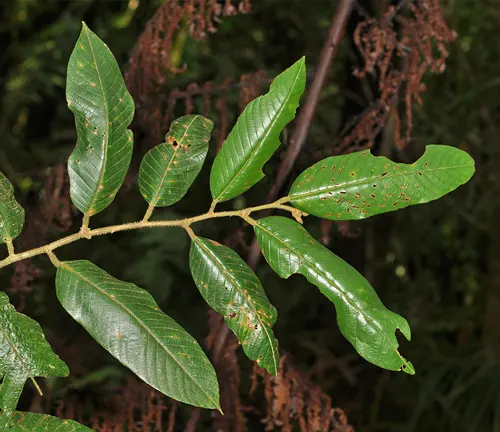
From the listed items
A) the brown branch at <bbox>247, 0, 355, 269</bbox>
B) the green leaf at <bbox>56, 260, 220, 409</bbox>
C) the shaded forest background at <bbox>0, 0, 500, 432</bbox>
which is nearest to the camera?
the green leaf at <bbox>56, 260, 220, 409</bbox>

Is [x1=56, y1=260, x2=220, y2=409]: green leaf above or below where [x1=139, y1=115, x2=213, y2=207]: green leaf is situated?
below

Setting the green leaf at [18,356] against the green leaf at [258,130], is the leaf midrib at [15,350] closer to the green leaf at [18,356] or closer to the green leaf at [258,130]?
the green leaf at [18,356]

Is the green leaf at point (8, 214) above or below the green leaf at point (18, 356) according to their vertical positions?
above

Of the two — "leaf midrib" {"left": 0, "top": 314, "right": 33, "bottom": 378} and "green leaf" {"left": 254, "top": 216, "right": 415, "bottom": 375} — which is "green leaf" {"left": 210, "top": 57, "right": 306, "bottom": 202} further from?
"leaf midrib" {"left": 0, "top": 314, "right": 33, "bottom": 378}

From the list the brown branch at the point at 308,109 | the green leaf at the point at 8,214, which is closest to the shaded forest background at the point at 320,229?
the brown branch at the point at 308,109

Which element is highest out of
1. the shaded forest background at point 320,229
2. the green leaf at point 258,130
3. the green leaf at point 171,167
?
the green leaf at point 258,130

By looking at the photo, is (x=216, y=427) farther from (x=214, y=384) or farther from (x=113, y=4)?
(x=113, y=4)

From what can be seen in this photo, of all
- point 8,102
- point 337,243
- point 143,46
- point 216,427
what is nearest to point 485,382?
point 337,243

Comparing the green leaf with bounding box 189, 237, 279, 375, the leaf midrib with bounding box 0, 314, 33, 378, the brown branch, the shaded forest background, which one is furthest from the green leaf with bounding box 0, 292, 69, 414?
the shaded forest background
